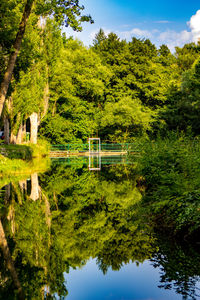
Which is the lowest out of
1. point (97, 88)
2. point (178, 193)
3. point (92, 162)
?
point (92, 162)

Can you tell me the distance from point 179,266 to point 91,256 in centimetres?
125

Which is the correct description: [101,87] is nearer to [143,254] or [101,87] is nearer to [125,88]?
[125,88]

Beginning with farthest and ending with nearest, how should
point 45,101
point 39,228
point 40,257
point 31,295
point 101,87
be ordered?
1. point 101,87
2. point 45,101
3. point 39,228
4. point 40,257
5. point 31,295

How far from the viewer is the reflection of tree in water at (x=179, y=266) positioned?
3.99 m

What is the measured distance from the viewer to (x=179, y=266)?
4.65m

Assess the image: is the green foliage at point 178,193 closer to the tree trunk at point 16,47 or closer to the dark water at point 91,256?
the dark water at point 91,256

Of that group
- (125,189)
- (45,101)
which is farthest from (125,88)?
(125,189)

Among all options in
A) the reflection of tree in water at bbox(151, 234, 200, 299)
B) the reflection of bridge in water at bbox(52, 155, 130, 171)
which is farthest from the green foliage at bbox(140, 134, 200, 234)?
the reflection of bridge in water at bbox(52, 155, 130, 171)

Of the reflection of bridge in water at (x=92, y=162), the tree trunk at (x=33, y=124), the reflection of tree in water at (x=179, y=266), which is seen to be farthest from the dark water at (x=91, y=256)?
the tree trunk at (x=33, y=124)

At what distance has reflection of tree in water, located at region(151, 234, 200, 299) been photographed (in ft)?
13.1

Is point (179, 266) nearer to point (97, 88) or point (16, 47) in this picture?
point (16, 47)

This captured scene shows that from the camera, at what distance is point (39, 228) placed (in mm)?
6719

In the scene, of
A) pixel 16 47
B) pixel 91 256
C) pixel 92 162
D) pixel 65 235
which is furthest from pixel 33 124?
pixel 91 256

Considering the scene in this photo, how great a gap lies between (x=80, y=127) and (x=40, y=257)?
4199 centimetres
